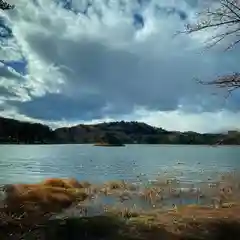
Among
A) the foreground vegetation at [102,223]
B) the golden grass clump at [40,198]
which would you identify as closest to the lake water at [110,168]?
the golden grass clump at [40,198]

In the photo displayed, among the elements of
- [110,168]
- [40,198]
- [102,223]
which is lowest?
[102,223]

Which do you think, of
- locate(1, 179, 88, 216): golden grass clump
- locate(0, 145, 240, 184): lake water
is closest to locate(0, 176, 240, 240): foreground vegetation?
locate(1, 179, 88, 216): golden grass clump

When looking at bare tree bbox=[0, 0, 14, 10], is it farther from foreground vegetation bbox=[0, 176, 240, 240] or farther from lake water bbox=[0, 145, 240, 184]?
lake water bbox=[0, 145, 240, 184]

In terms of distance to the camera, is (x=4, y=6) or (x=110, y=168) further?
(x=110, y=168)

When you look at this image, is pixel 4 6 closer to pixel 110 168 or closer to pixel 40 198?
pixel 40 198

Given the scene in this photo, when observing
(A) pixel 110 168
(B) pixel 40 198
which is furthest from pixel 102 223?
(A) pixel 110 168

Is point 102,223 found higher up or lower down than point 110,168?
lower down

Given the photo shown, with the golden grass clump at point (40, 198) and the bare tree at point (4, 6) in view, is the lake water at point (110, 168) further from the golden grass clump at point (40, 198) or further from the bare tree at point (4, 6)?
the bare tree at point (4, 6)

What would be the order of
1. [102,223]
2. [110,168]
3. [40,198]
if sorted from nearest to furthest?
[102,223]
[40,198]
[110,168]

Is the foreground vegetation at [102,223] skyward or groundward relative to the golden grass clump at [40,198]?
groundward

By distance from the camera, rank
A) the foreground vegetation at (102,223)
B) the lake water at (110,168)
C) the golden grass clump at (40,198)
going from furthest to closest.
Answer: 1. the lake water at (110,168)
2. the golden grass clump at (40,198)
3. the foreground vegetation at (102,223)

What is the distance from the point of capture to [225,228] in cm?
1470

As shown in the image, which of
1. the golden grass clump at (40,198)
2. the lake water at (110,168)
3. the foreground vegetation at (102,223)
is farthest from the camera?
the lake water at (110,168)

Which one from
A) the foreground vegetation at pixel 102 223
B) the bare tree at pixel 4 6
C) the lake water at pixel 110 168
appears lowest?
the foreground vegetation at pixel 102 223
